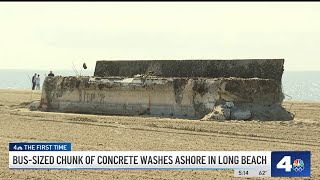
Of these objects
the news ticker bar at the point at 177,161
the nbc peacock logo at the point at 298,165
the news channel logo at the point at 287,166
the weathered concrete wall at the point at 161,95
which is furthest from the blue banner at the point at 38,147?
the weathered concrete wall at the point at 161,95

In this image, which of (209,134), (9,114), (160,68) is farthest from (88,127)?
(160,68)

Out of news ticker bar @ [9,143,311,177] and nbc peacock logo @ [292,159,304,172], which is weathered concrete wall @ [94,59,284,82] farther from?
nbc peacock logo @ [292,159,304,172]

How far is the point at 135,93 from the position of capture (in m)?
13.0

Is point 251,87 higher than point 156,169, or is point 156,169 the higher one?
point 251,87

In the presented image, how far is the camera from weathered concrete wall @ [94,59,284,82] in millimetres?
12453

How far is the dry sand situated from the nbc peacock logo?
19cm

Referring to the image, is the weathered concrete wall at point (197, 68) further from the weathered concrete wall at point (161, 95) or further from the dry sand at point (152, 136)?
the dry sand at point (152, 136)

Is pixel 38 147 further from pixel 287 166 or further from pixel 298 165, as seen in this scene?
pixel 298 165

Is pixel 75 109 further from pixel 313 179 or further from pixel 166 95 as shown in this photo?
pixel 313 179

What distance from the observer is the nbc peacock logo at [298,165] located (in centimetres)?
569

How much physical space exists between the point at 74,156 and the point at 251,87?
6280 millimetres

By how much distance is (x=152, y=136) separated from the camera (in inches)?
345

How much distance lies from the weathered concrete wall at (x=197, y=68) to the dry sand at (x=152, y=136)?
4.91 ft

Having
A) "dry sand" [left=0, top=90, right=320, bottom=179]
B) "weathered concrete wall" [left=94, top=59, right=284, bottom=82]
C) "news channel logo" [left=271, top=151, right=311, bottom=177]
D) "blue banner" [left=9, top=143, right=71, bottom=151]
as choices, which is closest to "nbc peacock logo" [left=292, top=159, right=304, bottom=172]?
"news channel logo" [left=271, top=151, right=311, bottom=177]
